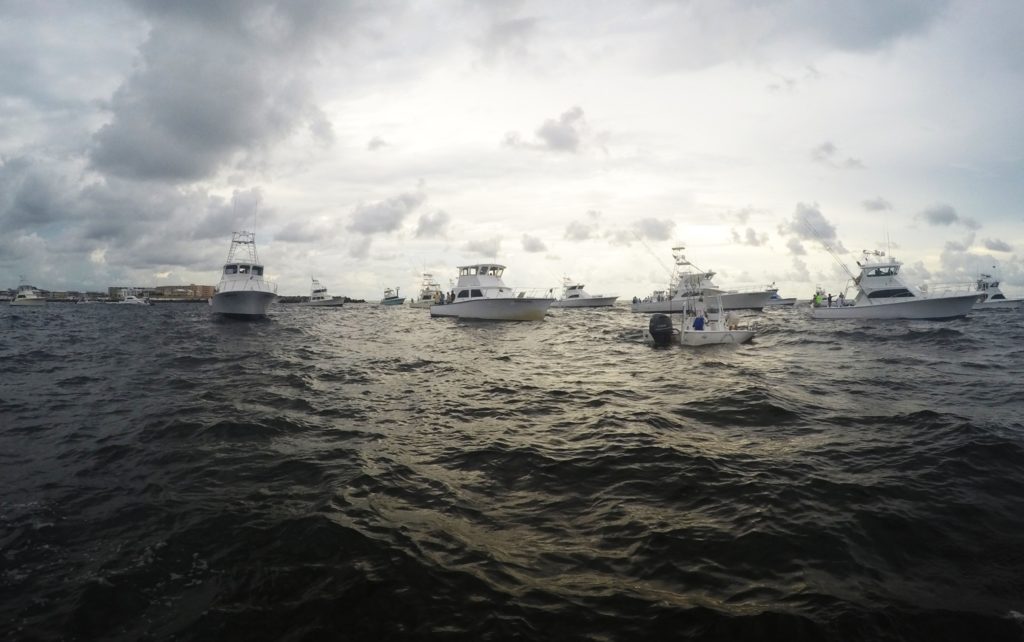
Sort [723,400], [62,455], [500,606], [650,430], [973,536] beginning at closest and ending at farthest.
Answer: [500,606], [973,536], [62,455], [650,430], [723,400]

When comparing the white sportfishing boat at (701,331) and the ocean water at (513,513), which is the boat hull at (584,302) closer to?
the white sportfishing boat at (701,331)

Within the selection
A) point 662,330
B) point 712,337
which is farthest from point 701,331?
point 662,330

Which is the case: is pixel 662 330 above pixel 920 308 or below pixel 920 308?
below

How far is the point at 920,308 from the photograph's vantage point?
122 ft

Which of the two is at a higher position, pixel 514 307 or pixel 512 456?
pixel 514 307

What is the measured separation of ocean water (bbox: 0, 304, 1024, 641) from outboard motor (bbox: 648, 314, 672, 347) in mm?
10851

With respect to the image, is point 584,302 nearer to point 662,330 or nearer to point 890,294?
point 890,294

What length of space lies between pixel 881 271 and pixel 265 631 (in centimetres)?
4970

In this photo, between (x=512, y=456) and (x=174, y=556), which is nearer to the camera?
(x=174, y=556)

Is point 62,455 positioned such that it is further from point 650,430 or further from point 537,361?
point 537,361

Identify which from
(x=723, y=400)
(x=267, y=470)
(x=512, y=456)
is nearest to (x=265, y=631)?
(x=267, y=470)

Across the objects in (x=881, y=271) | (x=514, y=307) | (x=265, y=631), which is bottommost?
(x=265, y=631)

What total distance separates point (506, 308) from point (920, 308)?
3337cm

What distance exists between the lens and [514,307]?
128 ft
